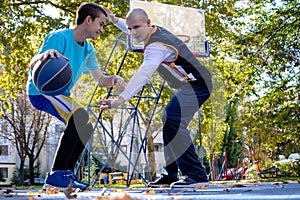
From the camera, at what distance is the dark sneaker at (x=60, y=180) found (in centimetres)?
408

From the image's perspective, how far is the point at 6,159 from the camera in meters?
42.1

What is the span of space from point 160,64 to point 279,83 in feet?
31.7

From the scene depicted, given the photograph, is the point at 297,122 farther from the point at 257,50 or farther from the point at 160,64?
the point at 160,64

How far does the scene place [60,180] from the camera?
4117 mm

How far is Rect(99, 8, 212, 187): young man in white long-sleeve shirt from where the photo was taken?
433 cm

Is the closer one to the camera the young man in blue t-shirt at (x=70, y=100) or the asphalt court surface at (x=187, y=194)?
the asphalt court surface at (x=187, y=194)

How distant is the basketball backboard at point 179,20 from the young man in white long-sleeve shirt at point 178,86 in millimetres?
4173

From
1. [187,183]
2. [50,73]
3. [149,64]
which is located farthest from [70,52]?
[187,183]

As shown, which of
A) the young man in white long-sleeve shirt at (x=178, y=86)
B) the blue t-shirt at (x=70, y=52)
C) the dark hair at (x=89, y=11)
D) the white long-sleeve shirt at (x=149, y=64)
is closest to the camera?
the white long-sleeve shirt at (x=149, y=64)

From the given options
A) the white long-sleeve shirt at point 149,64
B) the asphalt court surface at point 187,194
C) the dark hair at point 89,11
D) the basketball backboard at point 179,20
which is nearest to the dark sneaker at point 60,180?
the asphalt court surface at point 187,194

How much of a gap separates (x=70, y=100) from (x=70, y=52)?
482 millimetres

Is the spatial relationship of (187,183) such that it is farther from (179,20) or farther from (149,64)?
(179,20)

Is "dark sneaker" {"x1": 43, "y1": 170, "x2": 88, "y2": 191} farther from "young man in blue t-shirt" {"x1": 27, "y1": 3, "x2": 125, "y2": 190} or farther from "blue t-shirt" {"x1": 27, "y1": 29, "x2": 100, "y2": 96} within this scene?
"blue t-shirt" {"x1": 27, "y1": 29, "x2": 100, "y2": 96}

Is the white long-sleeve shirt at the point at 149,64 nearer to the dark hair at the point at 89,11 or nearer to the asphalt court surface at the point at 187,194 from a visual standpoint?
the dark hair at the point at 89,11
